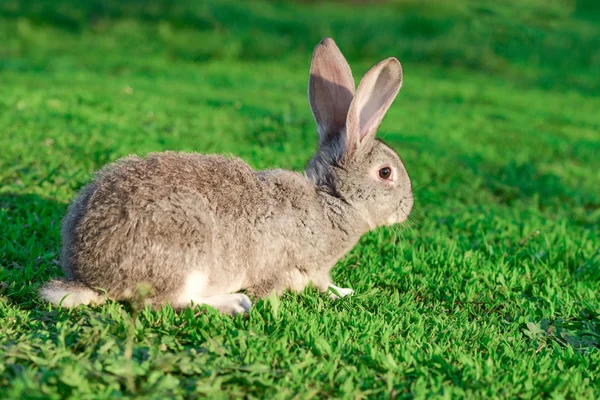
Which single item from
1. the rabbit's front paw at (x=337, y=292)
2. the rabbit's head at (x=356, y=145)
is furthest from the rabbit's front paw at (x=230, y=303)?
the rabbit's head at (x=356, y=145)

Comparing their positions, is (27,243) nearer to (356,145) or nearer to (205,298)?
(205,298)

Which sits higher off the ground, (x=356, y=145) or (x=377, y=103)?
(x=377, y=103)

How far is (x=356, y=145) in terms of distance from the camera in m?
4.69

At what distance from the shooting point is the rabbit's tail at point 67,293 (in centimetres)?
391

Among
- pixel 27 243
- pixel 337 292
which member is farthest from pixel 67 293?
pixel 337 292

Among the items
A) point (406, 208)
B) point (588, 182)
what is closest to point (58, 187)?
point (406, 208)

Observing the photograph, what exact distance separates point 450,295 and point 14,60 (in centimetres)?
1196

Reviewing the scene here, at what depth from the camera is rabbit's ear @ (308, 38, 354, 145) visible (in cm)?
475

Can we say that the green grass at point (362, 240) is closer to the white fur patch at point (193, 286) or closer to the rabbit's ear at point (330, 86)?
the white fur patch at point (193, 286)

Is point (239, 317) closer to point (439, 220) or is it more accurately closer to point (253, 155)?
point (439, 220)

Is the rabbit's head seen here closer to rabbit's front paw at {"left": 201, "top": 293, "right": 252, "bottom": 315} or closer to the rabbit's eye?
the rabbit's eye

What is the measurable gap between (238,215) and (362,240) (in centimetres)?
181

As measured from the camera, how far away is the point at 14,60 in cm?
1386

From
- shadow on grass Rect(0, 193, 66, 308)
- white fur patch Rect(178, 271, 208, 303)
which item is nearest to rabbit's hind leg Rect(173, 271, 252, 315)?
white fur patch Rect(178, 271, 208, 303)
